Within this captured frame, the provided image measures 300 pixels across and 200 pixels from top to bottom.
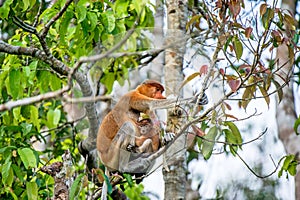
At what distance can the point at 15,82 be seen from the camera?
3.06m

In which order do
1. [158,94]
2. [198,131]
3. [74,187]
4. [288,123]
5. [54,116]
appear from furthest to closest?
1. [288,123]
2. [54,116]
3. [158,94]
4. [198,131]
5. [74,187]

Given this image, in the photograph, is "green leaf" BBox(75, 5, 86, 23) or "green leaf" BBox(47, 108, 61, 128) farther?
"green leaf" BBox(47, 108, 61, 128)

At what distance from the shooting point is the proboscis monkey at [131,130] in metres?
3.01

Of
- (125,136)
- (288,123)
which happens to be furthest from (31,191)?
(288,123)

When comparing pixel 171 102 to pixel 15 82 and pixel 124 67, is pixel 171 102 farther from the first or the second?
pixel 15 82

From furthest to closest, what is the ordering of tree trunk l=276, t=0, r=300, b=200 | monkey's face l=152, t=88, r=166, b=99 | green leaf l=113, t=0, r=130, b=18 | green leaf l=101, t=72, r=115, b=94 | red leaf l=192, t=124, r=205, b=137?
tree trunk l=276, t=0, r=300, b=200
green leaf l=101, t=72, r=115, b=94
green leaf l=113, t=0, r=130, b=18
monkey's face l=152, t=88, r=166, b=99
red leaf l=192, t=124, r=205, b=137

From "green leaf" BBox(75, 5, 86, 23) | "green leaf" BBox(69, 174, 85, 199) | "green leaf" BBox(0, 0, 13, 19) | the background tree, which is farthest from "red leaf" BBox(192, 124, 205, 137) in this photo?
"green leaf" BBox(0, 0, 13, 19)

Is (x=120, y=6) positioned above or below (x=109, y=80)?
above

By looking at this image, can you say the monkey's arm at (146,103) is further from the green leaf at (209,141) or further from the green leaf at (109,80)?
the green leaf at (109,80)

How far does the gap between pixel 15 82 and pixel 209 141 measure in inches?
40.0

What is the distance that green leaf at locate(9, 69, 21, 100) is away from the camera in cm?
304

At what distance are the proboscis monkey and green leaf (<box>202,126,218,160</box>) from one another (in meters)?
0.23

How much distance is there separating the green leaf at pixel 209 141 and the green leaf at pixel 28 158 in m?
0.81

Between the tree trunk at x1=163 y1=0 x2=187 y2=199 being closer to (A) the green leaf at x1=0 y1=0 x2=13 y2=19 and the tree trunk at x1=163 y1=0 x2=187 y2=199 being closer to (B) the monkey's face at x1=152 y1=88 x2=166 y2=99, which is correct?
(B) the monkey's face at x1=152 y1=88 x2=166 y2=99
